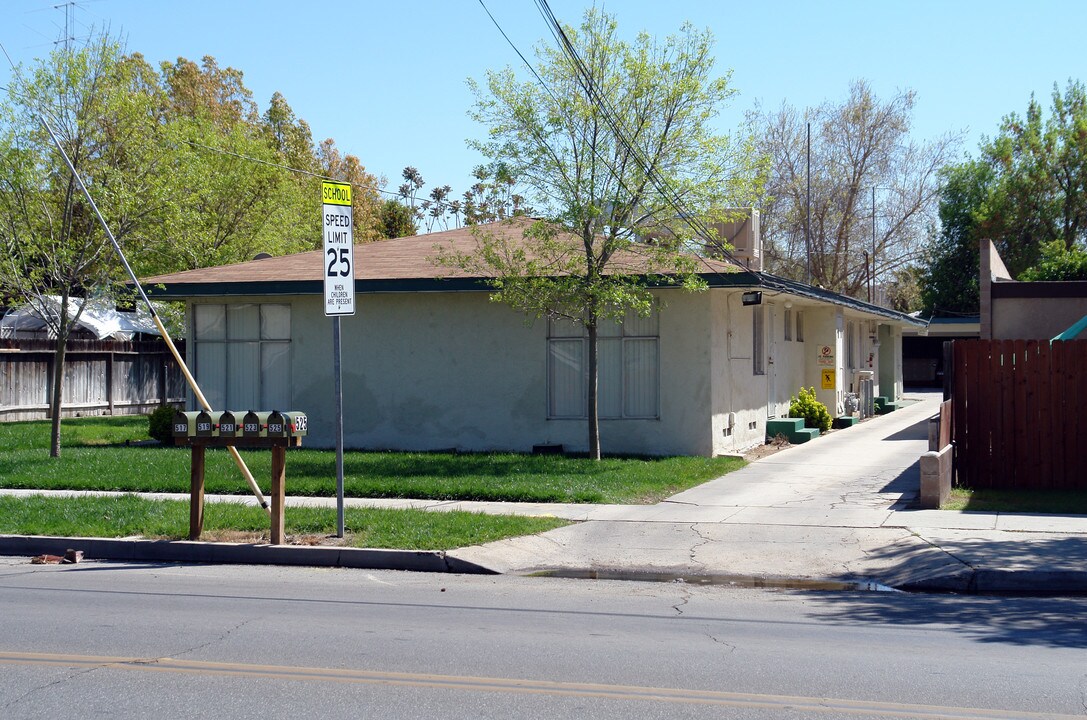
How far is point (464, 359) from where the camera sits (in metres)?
20.0

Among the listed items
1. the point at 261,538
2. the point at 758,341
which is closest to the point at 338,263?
the point at 261,538

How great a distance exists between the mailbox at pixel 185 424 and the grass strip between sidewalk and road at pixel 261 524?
1.28 meters

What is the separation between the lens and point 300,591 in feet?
31.8

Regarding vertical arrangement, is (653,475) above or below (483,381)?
below

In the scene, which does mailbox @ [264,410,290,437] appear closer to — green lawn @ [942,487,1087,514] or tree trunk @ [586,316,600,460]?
tree trunk @ [586,316,600,460]

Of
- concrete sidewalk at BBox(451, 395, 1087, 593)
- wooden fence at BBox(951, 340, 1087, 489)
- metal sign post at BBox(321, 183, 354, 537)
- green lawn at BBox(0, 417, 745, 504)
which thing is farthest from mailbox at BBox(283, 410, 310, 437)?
wooden fence at BBox(951, 340, 1087, 489)

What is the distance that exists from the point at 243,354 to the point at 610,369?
24.1 feet

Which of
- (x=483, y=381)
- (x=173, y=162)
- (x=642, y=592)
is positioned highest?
(x=173, y=162)

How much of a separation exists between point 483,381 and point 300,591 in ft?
34.3

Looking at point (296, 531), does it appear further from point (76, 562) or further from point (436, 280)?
point (436, 280)

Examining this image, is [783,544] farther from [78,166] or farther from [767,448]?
[78,166]

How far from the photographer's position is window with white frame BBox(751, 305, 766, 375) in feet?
72.1

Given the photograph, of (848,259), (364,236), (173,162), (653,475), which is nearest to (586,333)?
(653,475)

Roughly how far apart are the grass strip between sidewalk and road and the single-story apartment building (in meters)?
6.69
